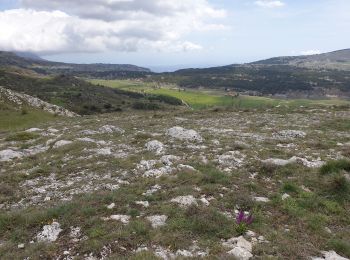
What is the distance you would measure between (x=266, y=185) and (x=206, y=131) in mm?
14256

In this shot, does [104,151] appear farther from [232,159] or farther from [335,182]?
[335,182]

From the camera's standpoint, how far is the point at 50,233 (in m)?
12.2

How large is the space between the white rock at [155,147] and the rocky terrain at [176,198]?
82mm

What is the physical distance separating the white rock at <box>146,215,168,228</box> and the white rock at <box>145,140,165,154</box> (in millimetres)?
9697

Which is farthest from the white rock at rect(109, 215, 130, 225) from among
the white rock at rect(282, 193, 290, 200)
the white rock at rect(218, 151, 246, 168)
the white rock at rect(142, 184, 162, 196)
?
the white rock at rect(218, 151, 246, 168)

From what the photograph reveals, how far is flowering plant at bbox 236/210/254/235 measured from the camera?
11.9 meters

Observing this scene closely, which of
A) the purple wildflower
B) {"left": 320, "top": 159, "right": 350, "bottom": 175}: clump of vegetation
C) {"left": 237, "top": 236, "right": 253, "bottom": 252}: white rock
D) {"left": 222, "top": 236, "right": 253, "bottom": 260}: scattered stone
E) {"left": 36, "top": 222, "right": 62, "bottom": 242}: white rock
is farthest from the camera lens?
{"left": 320, "top": 159, "right": 350, "bottom": 175}: clump of vegetation

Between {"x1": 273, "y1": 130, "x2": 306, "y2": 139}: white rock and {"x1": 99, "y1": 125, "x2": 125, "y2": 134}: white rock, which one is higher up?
{"x1": 99, "y1": 125, "x2": 125, "y2": 134}: white rock

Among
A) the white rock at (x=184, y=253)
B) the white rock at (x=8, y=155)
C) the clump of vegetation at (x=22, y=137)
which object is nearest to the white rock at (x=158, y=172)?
the white rock at (x=184, y=253)

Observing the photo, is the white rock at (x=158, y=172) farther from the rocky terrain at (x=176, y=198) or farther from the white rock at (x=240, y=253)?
the white rock at (x=240, y=253)

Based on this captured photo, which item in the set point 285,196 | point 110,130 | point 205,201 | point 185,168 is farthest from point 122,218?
point 110,130

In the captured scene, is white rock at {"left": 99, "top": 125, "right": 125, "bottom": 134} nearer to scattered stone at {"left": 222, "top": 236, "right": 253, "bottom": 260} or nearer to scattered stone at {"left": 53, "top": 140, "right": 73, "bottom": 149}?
scattered stone at {"left": 53, "top": 140, "right": 73, "bottom": 149}

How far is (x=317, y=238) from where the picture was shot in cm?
1182

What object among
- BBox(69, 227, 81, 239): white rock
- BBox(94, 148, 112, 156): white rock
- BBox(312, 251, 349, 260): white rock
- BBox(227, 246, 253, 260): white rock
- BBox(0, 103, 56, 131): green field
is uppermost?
BBox(94, 148, 112, 156): white rock
